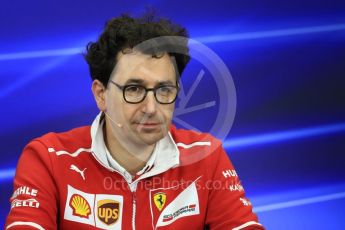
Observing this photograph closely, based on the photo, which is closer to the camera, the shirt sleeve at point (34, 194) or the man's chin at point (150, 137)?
the shirt sleeve at point (34, 194)

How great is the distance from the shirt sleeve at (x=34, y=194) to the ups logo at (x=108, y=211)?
0.14m

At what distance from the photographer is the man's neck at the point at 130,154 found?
1768 millimetres

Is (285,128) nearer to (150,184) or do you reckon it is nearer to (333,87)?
(333,87)

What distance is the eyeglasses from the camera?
1.65m

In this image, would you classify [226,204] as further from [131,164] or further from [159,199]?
[131,164]

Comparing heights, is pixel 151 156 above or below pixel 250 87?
below

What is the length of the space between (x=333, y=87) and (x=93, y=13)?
1326 millimetres

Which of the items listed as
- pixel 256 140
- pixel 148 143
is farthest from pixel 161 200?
pixel 256 140

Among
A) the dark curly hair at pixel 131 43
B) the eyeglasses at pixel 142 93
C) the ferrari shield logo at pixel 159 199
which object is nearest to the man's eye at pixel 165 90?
the eyeglasses at pixel 142 93

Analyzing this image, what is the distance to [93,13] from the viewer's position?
239 cm

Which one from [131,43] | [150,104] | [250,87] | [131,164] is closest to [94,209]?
[131,164]

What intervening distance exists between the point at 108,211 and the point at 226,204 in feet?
1.22

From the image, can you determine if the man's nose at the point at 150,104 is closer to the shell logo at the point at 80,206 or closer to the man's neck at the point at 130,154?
the man's neck at the point at 130,154

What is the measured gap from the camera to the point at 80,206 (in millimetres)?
1680
